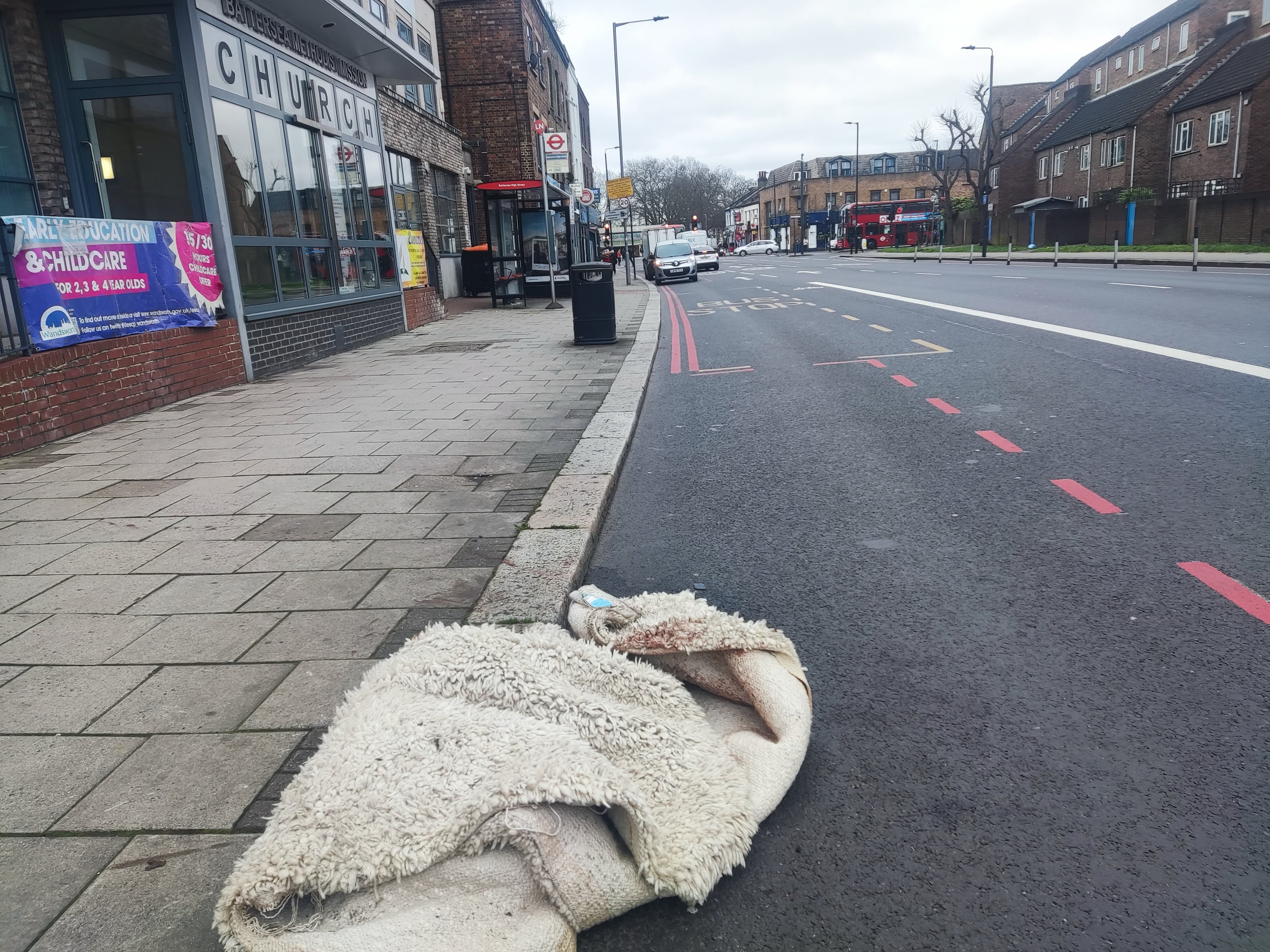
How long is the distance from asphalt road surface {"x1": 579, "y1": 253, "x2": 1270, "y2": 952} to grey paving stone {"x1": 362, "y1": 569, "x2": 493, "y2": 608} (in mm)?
583

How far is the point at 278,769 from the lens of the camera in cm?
248

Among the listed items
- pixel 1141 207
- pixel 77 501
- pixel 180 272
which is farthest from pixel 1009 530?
pixel 1141 207

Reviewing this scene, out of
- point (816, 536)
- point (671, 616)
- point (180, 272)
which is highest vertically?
point (180, 272)

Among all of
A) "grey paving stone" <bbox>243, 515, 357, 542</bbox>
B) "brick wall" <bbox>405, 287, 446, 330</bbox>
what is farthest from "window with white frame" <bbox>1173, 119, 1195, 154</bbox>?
"grey paving stone" <bbox>243, 515, 357, 542</bbox>

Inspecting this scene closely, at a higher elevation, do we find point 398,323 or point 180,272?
point 180,272

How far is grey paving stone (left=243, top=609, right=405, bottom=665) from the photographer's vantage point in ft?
10.4

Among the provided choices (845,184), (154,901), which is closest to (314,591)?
(154,901)

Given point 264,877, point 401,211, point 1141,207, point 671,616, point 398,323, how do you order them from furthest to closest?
1. point 1141,207
2. point 401,211
3. point 398,323
4. point 671,616
5. point 264,877

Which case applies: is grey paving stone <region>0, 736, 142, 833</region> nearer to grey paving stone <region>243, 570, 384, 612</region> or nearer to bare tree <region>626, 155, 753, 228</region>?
grey paving stone <region>243, 570, 384, 612</region>

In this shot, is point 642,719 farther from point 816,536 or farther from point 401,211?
point 401,211

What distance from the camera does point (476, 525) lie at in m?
4.57

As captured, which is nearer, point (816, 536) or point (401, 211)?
point (816, 536)

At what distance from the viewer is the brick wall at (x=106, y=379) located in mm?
7023

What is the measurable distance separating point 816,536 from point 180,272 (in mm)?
7588
